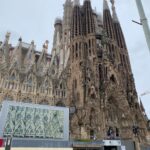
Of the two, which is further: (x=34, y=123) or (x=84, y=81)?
(x=84, y=81)

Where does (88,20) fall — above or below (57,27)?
below

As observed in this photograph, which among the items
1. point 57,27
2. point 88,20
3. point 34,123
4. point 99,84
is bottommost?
point 34,123

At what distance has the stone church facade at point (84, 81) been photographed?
126 ft

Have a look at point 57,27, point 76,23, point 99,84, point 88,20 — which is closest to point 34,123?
point 99,84

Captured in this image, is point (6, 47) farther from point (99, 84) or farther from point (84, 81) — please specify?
point (99, 84)

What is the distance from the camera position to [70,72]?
4769 cm

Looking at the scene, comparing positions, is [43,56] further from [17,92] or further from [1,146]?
[1,146]

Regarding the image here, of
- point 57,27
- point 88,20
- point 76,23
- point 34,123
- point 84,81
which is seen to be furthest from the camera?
point 57,27

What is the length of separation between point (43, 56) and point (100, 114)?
75.3 ft

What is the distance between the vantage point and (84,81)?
42.9 m

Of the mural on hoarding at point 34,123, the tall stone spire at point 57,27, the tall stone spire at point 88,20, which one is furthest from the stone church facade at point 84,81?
the tall stone spire at point 57,27

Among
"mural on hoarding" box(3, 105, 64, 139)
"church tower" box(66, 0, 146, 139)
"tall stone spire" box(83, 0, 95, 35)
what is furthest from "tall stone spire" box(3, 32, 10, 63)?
"tall stone spire" box(83, 0, 95, 35)

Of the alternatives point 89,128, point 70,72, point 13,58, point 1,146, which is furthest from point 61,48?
point 1,146

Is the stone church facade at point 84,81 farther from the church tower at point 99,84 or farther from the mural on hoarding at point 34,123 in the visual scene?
the mural on hoarding at point 34,123
